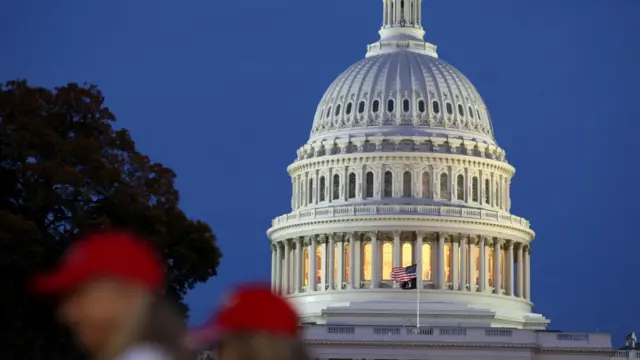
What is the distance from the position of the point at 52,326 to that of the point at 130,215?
8.12 meters

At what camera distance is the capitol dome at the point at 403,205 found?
172 meters

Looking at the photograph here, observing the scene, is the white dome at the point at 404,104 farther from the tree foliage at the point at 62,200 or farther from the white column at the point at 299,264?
the tree foliage at the point at 62,200

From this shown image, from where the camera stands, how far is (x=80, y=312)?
7.48 metres

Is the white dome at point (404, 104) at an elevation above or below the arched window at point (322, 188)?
above

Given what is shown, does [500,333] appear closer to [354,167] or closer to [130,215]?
[354,167]

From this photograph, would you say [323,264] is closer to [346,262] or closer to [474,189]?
[346,262]

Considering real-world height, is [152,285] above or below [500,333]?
below

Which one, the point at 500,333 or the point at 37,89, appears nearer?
the point at 37,89

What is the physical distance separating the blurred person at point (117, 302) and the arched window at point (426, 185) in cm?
16946

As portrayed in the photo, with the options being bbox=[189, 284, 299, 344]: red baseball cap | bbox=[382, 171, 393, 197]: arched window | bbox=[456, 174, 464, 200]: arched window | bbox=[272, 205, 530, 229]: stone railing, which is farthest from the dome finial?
bbox=[189, 284, 299, 344]: red baseball cap

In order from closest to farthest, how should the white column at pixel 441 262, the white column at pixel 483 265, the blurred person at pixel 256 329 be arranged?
the blurred person at pixel 256 329 < the white column at pixel 441 262 < the white column at pixel 483 265

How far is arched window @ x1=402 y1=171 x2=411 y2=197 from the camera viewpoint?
176 metres

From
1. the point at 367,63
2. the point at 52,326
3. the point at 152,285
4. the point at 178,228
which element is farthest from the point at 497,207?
the point at 152,285

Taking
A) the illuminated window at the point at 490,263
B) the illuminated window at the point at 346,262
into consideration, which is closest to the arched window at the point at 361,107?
the illuminated window at the point at 346,262
